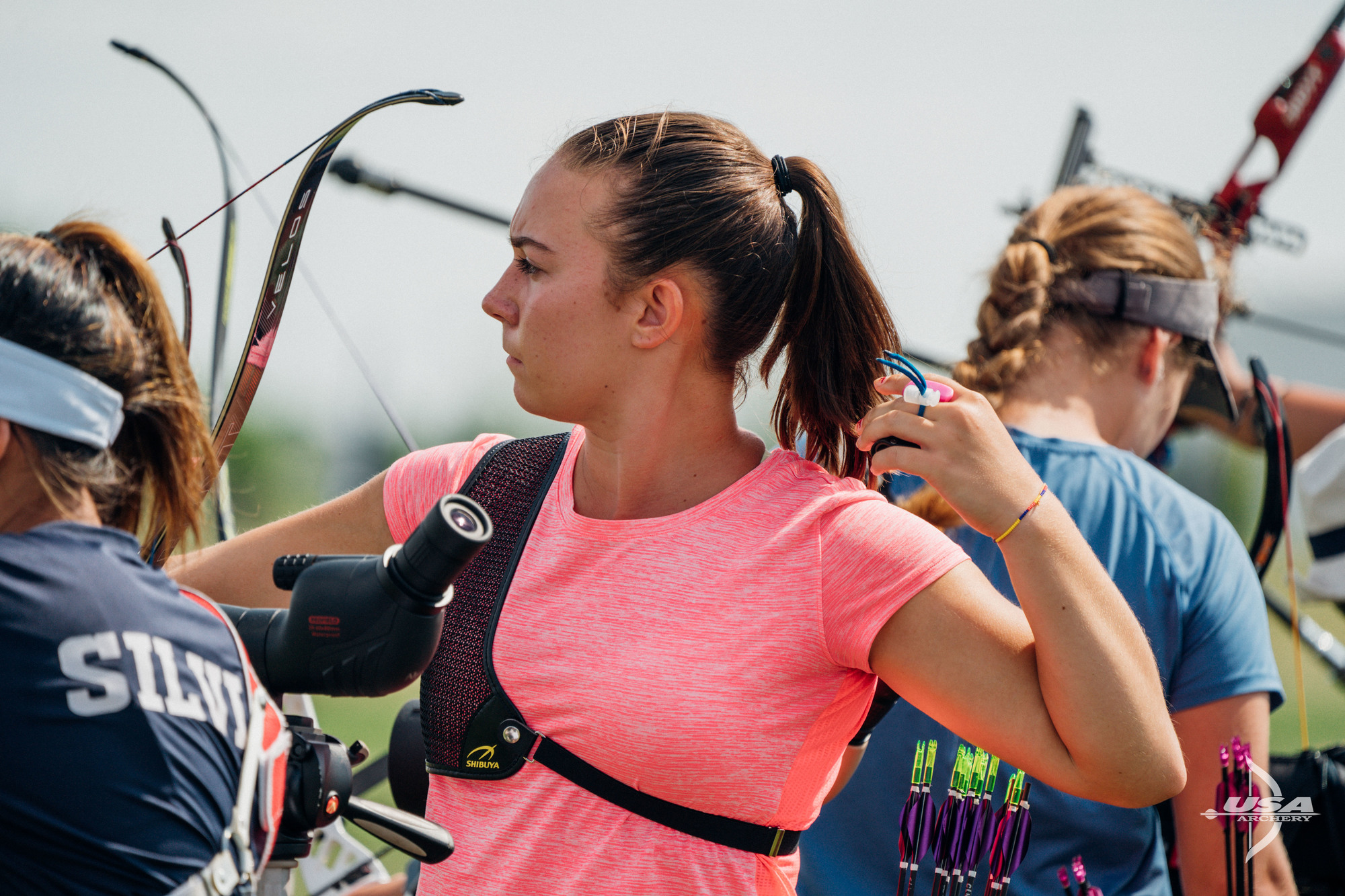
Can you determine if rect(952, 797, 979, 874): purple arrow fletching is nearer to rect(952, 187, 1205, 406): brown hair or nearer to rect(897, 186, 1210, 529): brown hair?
rect(897, 186, 1210, 529): brown hair

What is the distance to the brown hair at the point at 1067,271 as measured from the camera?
1.98m

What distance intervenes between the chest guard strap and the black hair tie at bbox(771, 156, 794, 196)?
0.47 meters

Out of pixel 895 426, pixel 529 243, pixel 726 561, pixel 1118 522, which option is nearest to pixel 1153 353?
pixel 1118 522

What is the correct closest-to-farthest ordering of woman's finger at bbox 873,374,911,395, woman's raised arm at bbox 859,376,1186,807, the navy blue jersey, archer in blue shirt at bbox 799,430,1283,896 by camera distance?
the navy blue jersey → woman's raised arm at bbox 859,376,1186,807 → woman's finger at bbox 873,374,911,395 → archer in blue shirt at bbox 799,430,1283,896

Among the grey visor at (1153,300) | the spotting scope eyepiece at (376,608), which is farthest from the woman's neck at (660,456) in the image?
the grey visor at (1153,300)

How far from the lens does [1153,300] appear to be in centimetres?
196

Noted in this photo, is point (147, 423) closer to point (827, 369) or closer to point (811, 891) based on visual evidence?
point (827, 369)

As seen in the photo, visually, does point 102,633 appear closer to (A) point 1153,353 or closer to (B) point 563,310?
(B) point 563,310

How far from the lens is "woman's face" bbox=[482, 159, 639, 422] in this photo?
1.39m

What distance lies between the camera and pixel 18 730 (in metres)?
0.94

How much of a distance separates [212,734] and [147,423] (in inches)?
12.7

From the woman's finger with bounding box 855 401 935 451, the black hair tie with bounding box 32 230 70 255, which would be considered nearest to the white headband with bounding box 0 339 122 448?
the black hair tie with bounding box 32 230 70 255

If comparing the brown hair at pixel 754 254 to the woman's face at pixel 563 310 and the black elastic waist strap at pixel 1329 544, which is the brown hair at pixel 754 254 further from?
the black elastic waist strap at pixel 1329 544

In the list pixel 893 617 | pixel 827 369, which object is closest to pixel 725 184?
pixel 827 369
